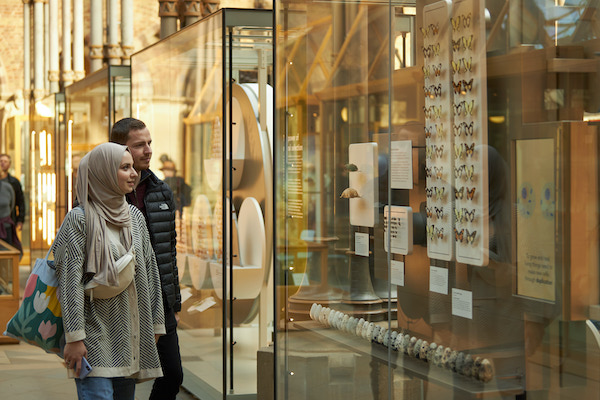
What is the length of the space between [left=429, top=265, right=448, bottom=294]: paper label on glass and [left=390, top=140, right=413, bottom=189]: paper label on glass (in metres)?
0.34

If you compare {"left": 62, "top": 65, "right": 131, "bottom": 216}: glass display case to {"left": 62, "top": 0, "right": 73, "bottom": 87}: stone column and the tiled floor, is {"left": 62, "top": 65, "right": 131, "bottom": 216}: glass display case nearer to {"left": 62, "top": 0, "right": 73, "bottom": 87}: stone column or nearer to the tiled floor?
the tiled floor

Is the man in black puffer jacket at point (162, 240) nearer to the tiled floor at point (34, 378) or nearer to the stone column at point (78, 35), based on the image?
the tiled floor at point (34, 378)

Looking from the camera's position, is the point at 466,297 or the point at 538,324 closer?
the point at 538,324

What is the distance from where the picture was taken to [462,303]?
3.25 meters

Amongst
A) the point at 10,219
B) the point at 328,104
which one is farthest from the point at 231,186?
the point at 10,219

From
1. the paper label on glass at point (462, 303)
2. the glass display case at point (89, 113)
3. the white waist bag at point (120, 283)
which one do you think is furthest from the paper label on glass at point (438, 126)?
the glass display case at point (89, 113)

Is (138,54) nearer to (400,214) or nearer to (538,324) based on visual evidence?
(400,214)

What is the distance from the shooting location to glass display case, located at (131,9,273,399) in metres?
6.14

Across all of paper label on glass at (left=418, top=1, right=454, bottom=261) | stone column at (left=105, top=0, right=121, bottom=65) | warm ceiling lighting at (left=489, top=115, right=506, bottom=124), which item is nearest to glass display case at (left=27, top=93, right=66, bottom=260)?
stone column at (left=105, top=0, right=121, bottom=65)

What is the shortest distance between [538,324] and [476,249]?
0.37 metres

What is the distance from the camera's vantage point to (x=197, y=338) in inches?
258

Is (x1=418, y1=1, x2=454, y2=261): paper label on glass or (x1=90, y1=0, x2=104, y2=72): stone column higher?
(x1=90, y1=0, x2=104, y2=72): stone column

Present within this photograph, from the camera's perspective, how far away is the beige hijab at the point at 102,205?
3.93m

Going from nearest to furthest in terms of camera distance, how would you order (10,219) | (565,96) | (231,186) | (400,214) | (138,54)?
(565,96), (400,214), (231,186), (138,54), (10,219)
